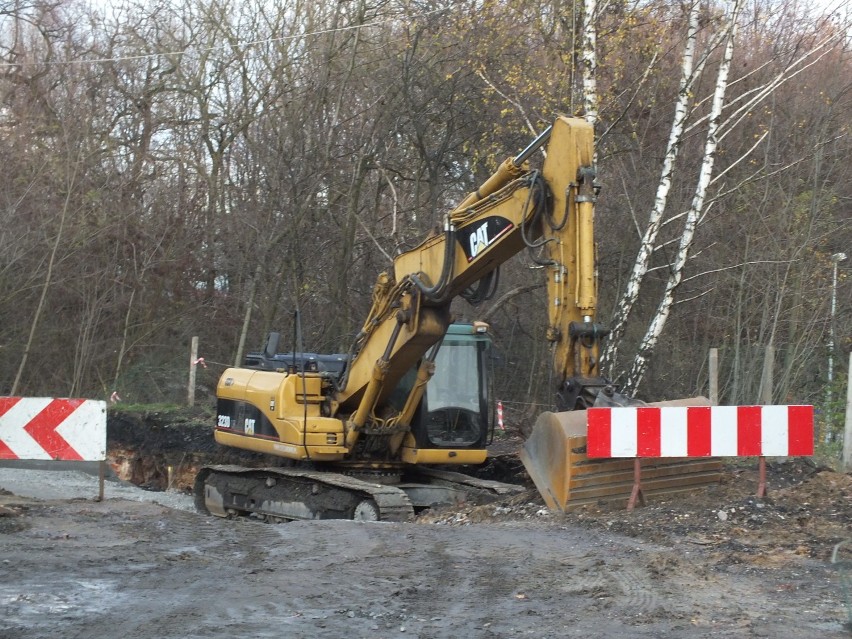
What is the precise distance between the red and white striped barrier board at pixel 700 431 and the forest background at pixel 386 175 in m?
6.42

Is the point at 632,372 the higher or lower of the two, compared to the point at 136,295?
lower

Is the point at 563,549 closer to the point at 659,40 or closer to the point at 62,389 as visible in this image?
the point at 659,40

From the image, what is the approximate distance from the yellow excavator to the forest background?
3.85 metres

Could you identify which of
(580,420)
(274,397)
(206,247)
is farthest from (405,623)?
(206,247)

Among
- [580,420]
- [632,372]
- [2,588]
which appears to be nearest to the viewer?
[2,588]

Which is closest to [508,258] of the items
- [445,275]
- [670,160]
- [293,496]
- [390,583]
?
[445,275]

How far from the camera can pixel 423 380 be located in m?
12.1

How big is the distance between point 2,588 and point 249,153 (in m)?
18.9

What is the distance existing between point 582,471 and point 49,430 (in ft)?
16.5

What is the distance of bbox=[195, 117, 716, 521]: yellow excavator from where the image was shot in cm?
905

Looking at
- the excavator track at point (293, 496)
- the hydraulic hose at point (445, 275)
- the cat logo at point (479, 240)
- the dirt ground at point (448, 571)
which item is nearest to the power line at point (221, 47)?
the excavator track at point (293, 496)

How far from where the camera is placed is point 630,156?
19750 mm

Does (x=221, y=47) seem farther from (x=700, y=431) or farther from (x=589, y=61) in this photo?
(x=700, y=431)

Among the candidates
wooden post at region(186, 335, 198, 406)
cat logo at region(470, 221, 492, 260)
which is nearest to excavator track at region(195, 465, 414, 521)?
Answer: cat logo at region(470, 221, 492, 260)
